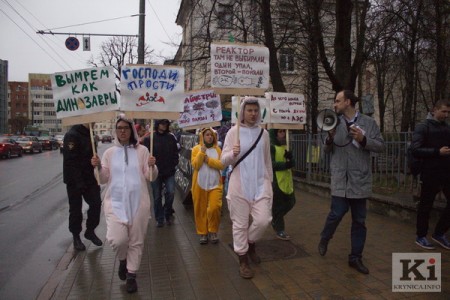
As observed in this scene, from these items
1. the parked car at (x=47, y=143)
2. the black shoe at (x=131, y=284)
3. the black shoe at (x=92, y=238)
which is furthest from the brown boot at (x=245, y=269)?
the parked car at (x=47, y=143)

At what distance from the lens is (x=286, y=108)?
629 centimetres

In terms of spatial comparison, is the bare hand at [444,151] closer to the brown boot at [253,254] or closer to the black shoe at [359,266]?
the black shoe at [359,266]

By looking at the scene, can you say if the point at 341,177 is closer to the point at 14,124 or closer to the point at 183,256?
the point at 183,256

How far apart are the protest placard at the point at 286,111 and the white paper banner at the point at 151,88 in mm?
1701

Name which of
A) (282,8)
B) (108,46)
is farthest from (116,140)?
(108,46)

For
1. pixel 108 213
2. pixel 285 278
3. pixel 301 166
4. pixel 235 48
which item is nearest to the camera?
pixel 108 213

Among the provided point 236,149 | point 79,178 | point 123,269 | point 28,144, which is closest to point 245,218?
point 236,149

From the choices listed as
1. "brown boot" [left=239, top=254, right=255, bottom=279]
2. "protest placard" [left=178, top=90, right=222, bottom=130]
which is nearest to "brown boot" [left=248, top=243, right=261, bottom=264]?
"brown boot" [left=239, top=254, right=255, bottom=279]

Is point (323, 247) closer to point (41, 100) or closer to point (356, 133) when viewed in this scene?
point (356, 133)

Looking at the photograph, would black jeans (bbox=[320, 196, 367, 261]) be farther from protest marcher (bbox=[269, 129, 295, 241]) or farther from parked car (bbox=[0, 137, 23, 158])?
parked car (bbox=[0, 137, 23, 158])

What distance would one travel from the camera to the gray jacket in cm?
453

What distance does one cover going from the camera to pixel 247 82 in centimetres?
533

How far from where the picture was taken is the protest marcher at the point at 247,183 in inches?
178

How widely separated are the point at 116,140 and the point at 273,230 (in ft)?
11.2
